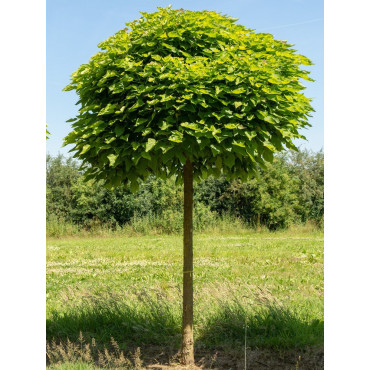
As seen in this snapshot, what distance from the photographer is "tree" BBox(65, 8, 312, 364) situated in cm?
371

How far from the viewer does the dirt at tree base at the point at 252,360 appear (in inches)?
186

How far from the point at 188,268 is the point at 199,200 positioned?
51.0ft

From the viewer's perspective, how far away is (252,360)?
16.0 ft

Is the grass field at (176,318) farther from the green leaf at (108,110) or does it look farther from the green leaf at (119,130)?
the green leaf at (108,110)

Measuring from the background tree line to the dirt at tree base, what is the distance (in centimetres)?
1250

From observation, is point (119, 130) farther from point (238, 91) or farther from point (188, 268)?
point (188, 268)

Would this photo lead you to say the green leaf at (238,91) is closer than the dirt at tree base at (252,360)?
Yes

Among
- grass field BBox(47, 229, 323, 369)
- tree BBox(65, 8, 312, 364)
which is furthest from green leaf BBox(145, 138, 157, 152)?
grass field BBox(47, 229, 323, 369)

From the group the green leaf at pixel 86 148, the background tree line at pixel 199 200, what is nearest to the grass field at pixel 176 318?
the green leaf at pixel 86 148

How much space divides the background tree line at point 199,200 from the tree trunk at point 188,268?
1275 cm

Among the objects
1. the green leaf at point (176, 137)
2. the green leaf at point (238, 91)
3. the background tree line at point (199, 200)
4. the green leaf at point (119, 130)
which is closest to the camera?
the green leaf at point (176, 137)

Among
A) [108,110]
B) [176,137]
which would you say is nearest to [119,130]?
[108,110]

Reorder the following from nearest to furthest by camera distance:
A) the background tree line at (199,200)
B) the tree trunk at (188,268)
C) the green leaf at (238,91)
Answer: the green leaf at (238,91) → the tree trunk at (188,268) → the background tree line at (199,200)

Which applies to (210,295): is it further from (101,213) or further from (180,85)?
(101,213)
